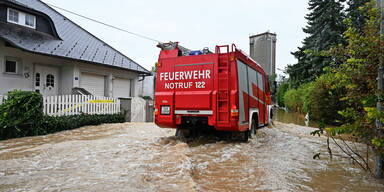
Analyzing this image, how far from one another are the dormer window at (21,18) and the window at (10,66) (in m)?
2.36

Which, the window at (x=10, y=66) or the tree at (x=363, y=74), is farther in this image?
the window at (x=10, y=66)

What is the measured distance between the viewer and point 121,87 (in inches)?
671

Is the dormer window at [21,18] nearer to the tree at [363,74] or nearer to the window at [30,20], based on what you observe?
the window at [30,20]

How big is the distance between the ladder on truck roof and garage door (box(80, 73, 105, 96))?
424 inches

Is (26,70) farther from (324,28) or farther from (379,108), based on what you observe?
(324,28)

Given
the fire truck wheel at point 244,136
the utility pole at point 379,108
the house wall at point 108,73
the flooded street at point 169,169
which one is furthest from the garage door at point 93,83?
the utility pole at point 379,108

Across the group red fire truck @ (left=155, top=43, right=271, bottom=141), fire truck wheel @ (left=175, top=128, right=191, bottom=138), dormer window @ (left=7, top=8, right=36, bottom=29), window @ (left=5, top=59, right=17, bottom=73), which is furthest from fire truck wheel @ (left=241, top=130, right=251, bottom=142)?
dormer window @ (left=7, top=8, right=36, bottom=29)

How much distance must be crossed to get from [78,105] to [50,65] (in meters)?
4.57

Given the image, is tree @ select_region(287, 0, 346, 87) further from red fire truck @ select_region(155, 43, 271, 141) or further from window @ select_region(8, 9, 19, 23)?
window @ select_region(8, 9, 19, 23)

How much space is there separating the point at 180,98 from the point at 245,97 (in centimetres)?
184

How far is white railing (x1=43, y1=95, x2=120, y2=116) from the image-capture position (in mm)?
9555

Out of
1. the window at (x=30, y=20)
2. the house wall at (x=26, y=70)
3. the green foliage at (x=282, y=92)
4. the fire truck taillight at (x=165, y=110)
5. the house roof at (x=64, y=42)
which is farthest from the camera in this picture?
the green foliage at (x=282, y=92)

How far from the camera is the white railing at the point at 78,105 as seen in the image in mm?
9555

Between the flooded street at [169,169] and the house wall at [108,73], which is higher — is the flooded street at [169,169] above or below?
below
